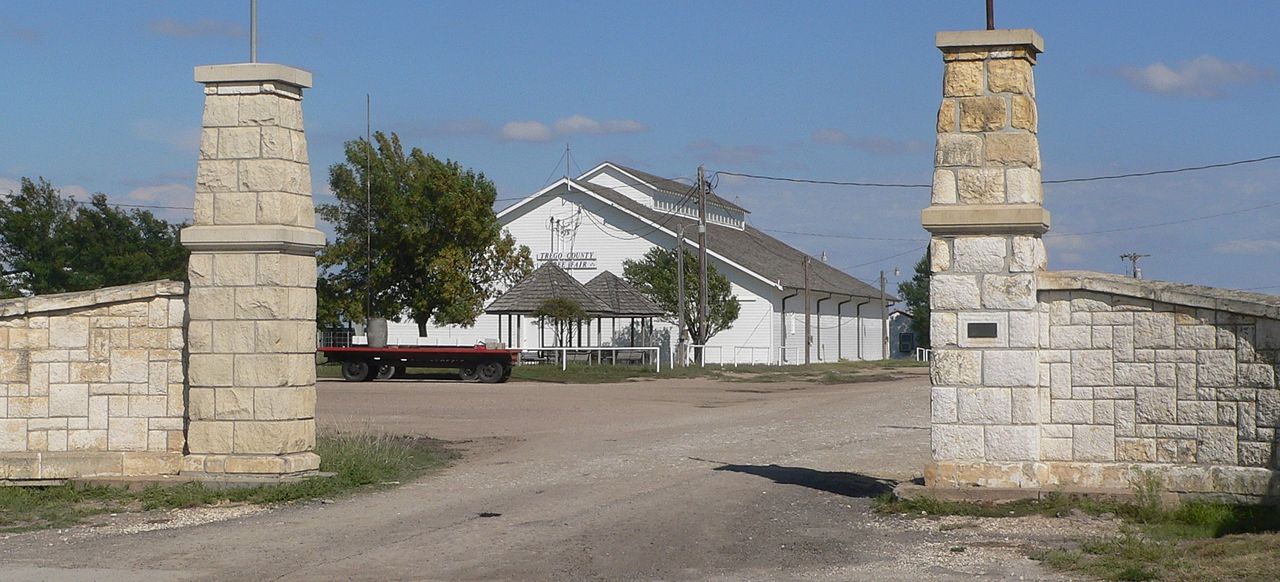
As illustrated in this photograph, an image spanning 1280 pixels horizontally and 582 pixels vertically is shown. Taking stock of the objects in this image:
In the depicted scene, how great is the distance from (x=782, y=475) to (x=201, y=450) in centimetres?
595

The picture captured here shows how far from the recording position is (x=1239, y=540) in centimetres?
1022

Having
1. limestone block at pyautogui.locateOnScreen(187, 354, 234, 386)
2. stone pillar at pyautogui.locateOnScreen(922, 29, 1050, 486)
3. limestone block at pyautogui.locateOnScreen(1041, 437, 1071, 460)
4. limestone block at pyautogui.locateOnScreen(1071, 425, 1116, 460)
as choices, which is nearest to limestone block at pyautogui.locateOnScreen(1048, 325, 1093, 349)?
stone pillar at pyautogui.locateOnScreen(922, 29, 1050, 486)

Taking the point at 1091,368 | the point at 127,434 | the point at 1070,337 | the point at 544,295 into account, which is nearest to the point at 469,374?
the point at 544,295

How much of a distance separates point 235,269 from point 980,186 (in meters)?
6.85

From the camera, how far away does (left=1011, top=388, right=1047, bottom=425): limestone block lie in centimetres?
1234

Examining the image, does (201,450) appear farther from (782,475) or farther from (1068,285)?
(1068,285)

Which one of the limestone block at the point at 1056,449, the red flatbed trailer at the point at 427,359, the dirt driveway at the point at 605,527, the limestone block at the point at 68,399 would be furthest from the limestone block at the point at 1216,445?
the red flatbed trailer at the point at 427,359

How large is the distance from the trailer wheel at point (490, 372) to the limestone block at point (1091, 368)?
26.1 m

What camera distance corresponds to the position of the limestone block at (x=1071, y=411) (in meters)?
12.3

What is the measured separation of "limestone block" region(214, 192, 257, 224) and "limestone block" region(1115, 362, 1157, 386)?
7.86 meters

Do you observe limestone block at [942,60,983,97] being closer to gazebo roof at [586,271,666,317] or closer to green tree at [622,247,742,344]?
gazebo roof at [586,271,666,317]

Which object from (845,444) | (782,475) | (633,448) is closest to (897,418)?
(845,444)

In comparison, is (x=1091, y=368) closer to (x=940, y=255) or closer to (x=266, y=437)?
(x=940, y=255)

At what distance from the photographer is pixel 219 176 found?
1372cm
